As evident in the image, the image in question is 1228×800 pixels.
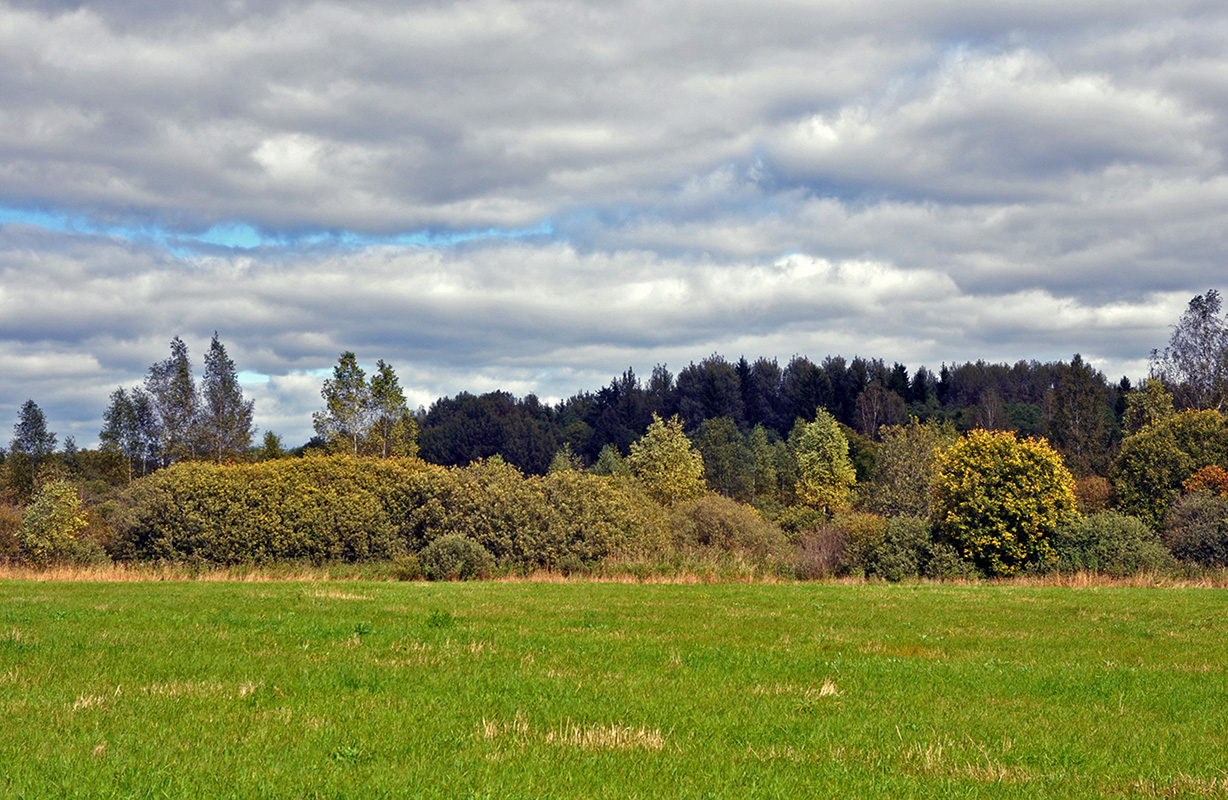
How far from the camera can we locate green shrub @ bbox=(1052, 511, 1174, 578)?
1785 inches

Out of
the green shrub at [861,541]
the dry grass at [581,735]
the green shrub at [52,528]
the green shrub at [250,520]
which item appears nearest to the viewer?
the dry grass at [581,735]

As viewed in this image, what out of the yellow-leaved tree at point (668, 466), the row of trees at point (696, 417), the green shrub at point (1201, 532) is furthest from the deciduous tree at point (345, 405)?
the green shrub at point (1201, 532)

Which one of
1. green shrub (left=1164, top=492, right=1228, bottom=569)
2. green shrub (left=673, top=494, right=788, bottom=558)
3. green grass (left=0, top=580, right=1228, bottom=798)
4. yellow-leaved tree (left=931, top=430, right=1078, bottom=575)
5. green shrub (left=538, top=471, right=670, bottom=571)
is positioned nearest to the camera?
green grass (left=0, top=580, right=1228, bottom=798)

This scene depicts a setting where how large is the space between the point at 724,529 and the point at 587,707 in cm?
5098

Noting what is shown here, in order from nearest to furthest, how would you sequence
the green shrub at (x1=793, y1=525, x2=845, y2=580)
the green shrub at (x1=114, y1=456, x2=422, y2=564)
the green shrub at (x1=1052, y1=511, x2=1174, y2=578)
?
the green shrub at (x1=793, y1=525, x2=845, y2=580)
the green shrub at (x1=1052, y1=511, x2=1174, y2=578)
the green shrub at (x1=114, y1=456, x2=422, y2=564)

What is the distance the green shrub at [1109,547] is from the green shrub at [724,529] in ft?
54.2

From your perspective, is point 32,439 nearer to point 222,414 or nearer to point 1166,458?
point 222,414

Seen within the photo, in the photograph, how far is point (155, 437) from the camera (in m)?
111

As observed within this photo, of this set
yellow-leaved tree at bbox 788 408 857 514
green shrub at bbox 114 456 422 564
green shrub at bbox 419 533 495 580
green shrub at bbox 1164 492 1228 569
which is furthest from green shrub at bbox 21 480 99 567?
yellow-leaved tree at bbox 788 408 857 514

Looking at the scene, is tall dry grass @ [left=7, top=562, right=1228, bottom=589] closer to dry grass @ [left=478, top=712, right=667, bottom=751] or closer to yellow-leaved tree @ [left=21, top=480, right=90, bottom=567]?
yellow-leaved tree @ [left=21, top=480, right=90, bottom=567]

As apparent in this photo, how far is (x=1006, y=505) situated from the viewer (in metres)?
50.5

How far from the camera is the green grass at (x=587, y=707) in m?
7.73

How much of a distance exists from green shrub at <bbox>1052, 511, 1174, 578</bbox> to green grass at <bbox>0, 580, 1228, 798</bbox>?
27760mm

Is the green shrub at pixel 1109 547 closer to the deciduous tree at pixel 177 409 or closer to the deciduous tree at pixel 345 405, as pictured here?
the deciduous tree at pixel 345 405
